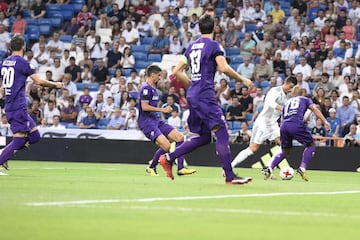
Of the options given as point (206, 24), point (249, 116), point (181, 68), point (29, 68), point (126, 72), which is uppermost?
point (206, 24)

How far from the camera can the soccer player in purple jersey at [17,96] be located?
50.2 feet

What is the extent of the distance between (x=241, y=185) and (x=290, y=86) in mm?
5450

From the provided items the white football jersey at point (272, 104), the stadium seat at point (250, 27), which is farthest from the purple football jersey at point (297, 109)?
the stadium seat at point (250, 27)

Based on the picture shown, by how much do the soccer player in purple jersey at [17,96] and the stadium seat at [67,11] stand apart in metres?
17.4

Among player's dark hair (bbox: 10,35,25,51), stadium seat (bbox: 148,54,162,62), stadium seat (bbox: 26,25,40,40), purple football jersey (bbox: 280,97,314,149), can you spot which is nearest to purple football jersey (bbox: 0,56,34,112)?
player's dark hair (bbox: 10,35,25,51)

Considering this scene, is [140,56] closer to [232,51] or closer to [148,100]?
[232,51]

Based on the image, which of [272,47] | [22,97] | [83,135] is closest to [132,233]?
[22,97]

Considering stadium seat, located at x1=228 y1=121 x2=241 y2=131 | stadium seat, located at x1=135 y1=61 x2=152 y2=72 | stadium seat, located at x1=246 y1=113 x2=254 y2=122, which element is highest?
stadium seat, located at x1=135 y1=61 x2=152 y2=72

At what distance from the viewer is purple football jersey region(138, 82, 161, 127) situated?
56.9 feet

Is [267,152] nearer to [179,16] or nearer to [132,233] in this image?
[179,16]

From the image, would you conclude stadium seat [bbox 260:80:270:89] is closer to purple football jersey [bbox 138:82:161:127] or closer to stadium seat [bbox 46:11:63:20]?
stadium seat [bbox 46:11:63:20]

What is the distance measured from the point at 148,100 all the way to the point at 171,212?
8604mm

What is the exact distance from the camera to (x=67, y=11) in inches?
1289

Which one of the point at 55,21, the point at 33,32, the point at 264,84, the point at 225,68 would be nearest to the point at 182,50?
the point at 264,84
